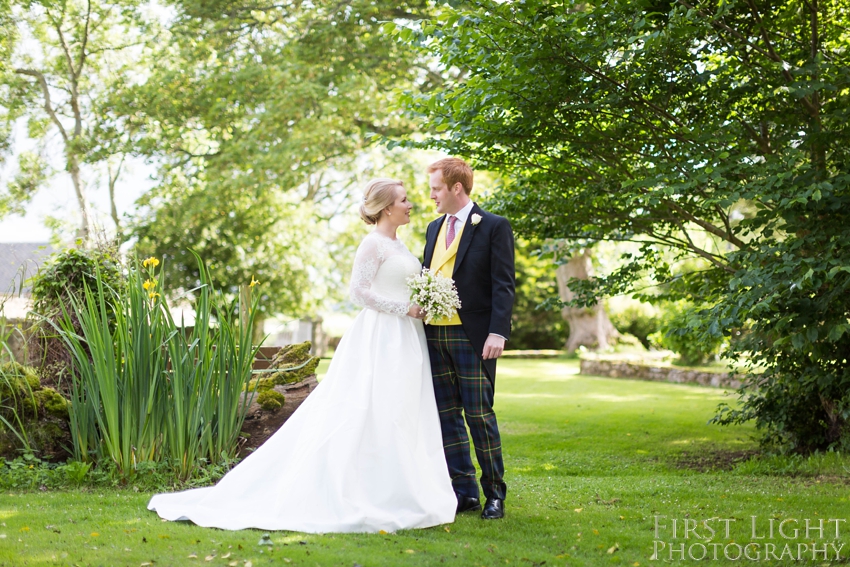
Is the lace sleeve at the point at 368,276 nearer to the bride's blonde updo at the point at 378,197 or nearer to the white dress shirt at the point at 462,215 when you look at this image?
the bride's blonde updo at the point at 378,197

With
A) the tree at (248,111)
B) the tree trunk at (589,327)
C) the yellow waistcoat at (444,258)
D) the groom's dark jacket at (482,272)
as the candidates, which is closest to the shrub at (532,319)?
the tree trunk at (589,327)

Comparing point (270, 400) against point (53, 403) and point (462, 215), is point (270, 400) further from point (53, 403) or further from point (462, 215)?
point (462, 215)

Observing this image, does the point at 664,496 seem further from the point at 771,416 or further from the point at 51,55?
the point at 51,55

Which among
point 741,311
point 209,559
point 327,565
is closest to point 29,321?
point 209,559

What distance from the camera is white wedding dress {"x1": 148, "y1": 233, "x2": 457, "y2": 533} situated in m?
3.71

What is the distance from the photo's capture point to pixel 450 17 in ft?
17.4

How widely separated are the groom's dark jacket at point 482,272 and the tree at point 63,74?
14.7 metres

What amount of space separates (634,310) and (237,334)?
19.0 metres

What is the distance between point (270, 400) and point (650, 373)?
1210 centimetres

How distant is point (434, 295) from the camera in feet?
12.7

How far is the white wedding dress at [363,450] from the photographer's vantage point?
12.2 ft

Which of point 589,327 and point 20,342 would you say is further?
point 589,327

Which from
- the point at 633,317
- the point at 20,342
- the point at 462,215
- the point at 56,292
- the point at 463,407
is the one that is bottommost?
the point at 463,407

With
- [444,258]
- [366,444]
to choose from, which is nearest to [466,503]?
[366,444]
